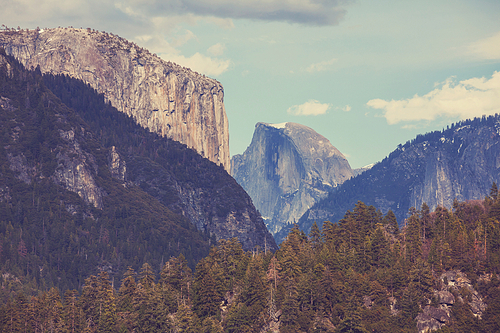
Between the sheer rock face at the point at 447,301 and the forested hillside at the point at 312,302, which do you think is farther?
the forested hillside at the point at 312,302

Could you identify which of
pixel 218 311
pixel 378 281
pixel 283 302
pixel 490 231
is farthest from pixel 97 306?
pixel 490 231

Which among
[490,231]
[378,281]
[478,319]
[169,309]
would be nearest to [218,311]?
[169,309]

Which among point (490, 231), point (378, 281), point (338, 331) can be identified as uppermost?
point (490, 231)

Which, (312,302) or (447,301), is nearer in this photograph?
(447,301)

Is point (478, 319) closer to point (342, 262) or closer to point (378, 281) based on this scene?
point (378, 281)

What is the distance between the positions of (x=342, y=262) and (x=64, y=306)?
78425 mm

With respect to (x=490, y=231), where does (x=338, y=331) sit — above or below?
below

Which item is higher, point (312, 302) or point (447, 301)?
point (312, 302)

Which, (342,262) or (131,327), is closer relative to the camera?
(131,327)

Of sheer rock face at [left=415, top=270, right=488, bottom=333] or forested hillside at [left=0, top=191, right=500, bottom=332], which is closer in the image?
sheer rock face at [left=415, top=270, right=488, bottom=333]

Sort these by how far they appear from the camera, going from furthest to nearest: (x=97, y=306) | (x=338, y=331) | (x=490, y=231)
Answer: (x=490, y=231) < (x=97, y=306) < (x=338, y=331)

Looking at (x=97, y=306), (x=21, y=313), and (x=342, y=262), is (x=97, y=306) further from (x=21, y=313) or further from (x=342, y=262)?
(x=342, y=262)

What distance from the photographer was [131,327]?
7165 inches

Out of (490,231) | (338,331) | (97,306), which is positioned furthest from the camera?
(490,231)
